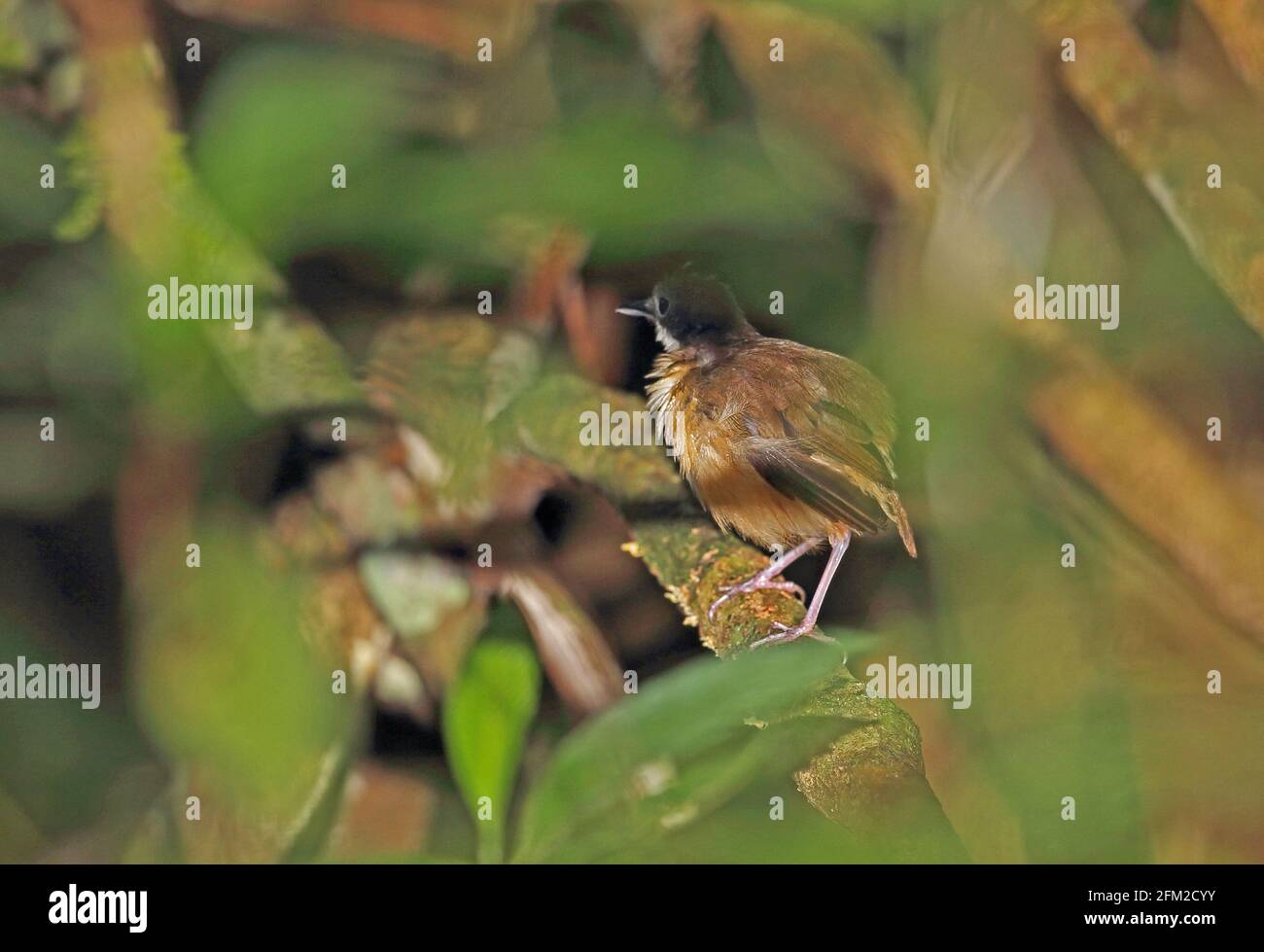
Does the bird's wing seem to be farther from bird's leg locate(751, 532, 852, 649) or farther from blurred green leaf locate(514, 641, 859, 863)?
blurred green leaf locate(514, 641, 859, 863)

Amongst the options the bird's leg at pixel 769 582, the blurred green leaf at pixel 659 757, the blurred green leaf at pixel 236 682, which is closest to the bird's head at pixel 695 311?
the bird's leg at pixel 769 582

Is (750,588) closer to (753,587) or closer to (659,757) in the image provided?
(753,587)

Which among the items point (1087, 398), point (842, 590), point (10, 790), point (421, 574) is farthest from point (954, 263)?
point (10, 790)

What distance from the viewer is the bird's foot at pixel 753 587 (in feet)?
5.58

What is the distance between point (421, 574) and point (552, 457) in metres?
0.29

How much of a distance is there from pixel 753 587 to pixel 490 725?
0.52 m

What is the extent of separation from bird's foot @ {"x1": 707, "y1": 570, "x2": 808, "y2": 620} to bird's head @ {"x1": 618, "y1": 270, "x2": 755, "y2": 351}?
0.40 metres

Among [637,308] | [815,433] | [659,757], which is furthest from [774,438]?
[659,757]

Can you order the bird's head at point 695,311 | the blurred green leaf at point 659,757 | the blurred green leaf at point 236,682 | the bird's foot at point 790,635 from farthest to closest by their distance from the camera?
the bird's head at point 695,311
the bird's foot at point 790,635
the blurred green leaf at point 236,682
the blurred green leaf at point 659,757

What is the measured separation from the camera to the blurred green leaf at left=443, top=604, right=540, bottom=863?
1340 mm

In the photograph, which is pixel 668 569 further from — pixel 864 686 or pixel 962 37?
pixel 962 37

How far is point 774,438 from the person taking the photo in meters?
1.70

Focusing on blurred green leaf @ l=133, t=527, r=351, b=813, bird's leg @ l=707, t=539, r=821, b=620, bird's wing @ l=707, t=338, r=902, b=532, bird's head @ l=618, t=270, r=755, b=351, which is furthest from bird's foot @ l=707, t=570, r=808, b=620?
blurred green leaf @ l=133, t=527, r=351, b=813

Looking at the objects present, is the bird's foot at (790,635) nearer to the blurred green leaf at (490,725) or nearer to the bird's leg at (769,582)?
the bird's leg at (769,582)
